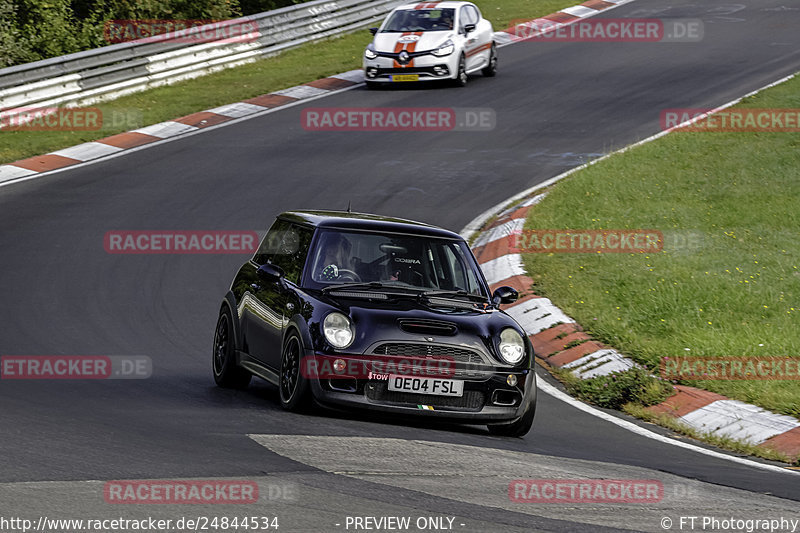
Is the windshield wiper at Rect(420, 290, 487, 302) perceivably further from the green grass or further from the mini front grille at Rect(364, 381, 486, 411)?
the green grass

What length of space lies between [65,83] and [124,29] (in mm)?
6214

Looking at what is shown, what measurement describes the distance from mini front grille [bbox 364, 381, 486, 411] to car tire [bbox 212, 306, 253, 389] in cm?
183

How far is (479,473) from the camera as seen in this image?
7.04m

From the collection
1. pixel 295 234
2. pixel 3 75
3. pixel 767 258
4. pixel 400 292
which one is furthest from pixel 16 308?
pixel 3 75

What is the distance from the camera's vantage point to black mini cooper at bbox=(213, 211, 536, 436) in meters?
8.41
